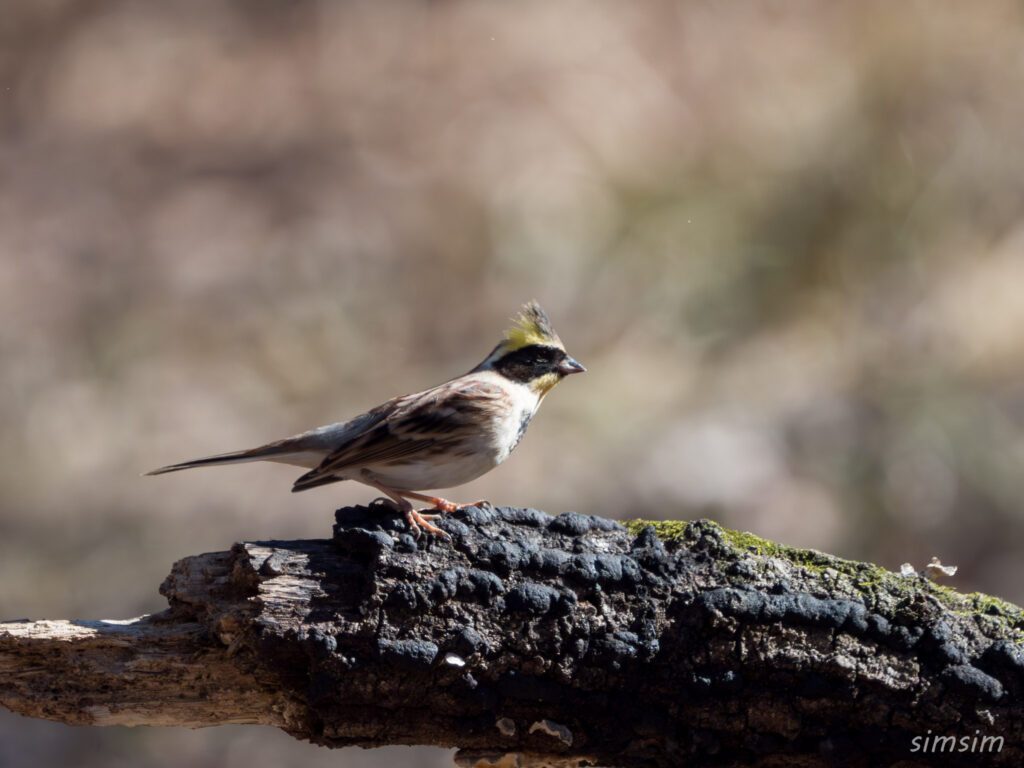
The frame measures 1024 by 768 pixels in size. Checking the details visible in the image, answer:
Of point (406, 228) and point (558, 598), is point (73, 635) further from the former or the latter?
point (406, 228)

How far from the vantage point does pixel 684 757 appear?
386cm

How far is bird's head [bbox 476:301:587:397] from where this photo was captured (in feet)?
18.9

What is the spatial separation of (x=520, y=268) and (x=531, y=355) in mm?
6012

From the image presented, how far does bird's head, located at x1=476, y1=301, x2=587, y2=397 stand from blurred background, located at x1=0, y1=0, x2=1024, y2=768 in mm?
3720

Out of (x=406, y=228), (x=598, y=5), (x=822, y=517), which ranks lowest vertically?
(x=822, y=517)

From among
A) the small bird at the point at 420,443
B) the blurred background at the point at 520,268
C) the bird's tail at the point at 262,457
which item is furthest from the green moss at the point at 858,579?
the blurred background at the point at 520,268

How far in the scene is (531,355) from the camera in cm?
577

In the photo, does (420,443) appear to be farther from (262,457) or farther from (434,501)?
(262,457)

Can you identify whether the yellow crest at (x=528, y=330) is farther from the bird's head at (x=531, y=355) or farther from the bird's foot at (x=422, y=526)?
the bird's foot at (x=422, y=526)

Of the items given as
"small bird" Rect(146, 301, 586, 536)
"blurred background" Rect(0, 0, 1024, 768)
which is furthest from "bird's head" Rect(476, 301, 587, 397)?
"blurred background" Rect(0, 0, 1024, 768)

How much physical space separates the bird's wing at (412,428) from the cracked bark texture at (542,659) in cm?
110

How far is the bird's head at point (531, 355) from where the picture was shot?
226 inches

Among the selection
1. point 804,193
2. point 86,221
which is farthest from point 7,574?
point 804,193

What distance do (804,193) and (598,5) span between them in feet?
14.2
